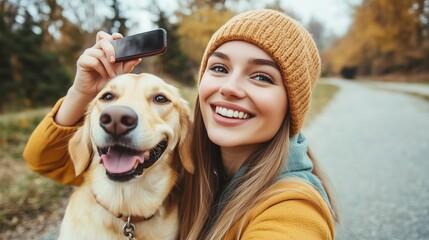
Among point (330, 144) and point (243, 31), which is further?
point (330, 144)

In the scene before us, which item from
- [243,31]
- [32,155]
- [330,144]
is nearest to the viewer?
[243,31]

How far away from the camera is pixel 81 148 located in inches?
82.7

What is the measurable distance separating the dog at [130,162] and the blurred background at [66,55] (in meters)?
1.23

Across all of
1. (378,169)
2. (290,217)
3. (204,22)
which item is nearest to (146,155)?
(290,217)

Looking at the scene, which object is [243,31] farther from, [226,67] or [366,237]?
[366,237]

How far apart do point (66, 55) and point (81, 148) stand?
→ 1505 centimetres

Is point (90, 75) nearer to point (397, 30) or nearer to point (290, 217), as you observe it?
point (290, 217)

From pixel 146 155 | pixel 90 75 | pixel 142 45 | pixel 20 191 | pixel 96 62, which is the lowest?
pixel 20 191

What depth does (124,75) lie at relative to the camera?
2.15 meters

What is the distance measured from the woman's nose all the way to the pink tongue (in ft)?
2.11

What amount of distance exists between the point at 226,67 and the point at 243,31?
221mm

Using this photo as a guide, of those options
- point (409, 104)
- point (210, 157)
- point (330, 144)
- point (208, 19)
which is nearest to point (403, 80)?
point (409, 104)

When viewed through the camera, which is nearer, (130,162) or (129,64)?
(130,162)

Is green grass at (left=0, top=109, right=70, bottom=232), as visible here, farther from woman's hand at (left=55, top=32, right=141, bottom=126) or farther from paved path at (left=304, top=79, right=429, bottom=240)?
paved path at (left=304, top=79, right=429, bottom=240)
